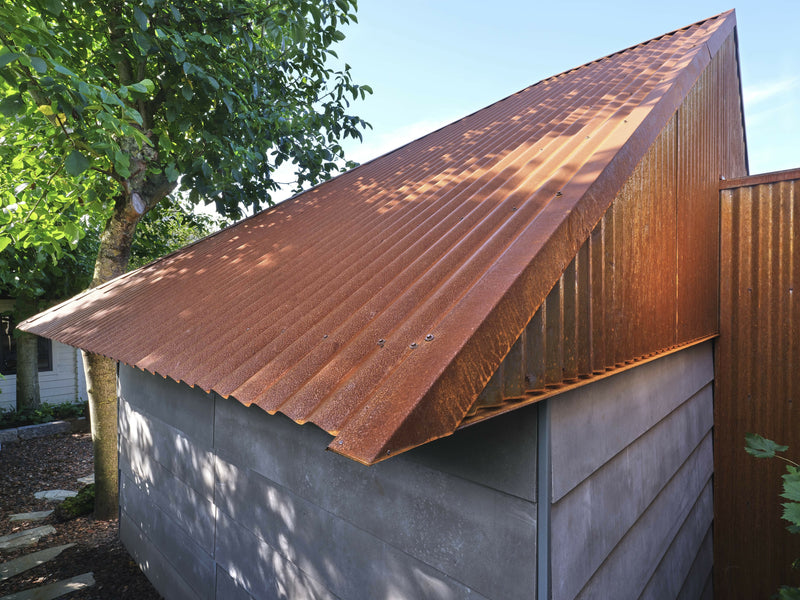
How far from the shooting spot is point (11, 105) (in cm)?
312

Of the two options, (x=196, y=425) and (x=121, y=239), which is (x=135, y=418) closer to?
(x=196, y=425)

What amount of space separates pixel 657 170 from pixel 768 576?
448cm

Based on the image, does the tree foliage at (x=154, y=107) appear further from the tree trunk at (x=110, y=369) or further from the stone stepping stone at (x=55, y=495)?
the stone stepping stone at (x=55, y=495)

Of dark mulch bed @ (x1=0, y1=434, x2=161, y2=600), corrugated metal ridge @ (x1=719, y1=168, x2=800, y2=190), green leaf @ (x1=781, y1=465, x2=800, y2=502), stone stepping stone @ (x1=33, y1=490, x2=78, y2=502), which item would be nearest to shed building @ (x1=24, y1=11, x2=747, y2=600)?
corrugated metal ridge @ (x1=719, y1=168, x2=800, y2=190)

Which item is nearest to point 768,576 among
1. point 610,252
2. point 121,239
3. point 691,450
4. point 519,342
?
point 691,450

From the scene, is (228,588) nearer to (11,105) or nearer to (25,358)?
(11,105)

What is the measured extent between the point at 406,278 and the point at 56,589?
5.80 meters

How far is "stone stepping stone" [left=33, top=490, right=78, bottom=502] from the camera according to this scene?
768 centimetres

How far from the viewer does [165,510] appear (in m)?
4.73

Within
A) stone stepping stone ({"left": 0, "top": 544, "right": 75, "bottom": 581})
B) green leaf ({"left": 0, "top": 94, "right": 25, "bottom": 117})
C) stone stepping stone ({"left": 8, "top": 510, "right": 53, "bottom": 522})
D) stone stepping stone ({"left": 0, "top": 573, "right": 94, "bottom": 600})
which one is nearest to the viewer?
green leaf ({"left": 0, "top": 94, "right": 25, "bottom": 117})

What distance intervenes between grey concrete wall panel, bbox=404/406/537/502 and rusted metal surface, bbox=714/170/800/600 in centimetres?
410

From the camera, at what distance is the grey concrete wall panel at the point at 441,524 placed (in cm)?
190

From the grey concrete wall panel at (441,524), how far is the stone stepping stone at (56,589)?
13.0 ft

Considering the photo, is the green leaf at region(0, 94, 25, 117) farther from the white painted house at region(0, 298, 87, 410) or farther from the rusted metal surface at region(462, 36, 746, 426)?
the white painted house at region(0, 298, 87, 410)
